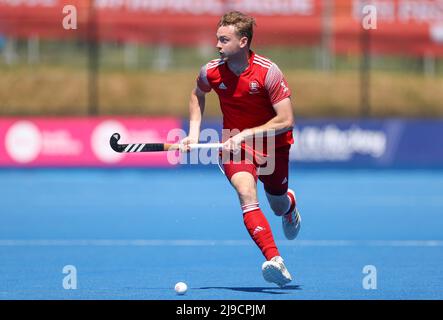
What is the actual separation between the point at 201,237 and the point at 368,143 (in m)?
7.95

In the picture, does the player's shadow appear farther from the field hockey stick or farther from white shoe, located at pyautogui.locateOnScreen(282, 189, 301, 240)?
white shoe, located at pyautogui.locateOnScreen(282, 189, 301, 240)

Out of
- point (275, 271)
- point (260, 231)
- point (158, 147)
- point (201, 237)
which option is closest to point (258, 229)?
point (260, 231)

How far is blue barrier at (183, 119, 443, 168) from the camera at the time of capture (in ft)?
58.7

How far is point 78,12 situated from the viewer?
21.2m

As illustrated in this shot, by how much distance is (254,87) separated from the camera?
24.3ft

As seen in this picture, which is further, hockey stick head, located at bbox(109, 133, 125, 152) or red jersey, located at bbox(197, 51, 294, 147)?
hockey stick head, located at bbox(109, 133, 125, 152)

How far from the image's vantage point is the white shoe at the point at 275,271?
22.7 feet

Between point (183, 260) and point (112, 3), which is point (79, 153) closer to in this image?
point (112, 3)

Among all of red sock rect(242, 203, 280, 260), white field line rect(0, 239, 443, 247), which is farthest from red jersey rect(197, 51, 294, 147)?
white field line rect(0, 239, 443, 247)

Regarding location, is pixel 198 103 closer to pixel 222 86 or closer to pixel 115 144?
pixel 222 86

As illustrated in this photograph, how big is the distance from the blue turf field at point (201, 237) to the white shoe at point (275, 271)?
4.3 inches

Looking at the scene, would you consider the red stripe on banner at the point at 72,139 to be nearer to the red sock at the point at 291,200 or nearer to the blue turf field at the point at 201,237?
the blue turf field at the point at 201,237

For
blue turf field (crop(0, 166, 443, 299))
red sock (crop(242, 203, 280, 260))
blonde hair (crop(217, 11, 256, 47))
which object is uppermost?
blonde hair (crop(217, 11, 256, 47))

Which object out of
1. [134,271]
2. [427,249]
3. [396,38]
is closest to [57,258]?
[134,271]
